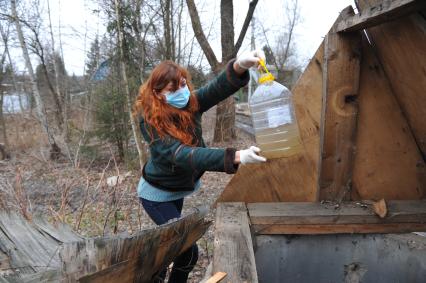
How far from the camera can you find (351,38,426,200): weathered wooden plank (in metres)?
2.71

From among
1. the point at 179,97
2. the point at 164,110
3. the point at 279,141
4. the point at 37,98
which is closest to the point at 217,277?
the point at 164,110

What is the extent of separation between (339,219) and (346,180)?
29 centimetres

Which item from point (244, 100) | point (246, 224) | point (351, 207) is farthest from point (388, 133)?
point (244, 100)

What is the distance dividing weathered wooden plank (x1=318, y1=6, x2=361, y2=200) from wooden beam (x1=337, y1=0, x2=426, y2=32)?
0.34ft

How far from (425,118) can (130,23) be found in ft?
24.6

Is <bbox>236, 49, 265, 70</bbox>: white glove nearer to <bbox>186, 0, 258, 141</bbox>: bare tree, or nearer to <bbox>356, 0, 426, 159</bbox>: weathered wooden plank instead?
<bbox>356, 0, 426, 159</bbox>: weathered wooden plank

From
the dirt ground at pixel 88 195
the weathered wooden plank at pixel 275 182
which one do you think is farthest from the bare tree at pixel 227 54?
the weathered wooden plank at pixel 275 182

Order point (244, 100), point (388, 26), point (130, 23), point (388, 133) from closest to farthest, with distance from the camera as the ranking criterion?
point (388, 26) < point (388, 133) < point (130, 23) < point (244, 100)

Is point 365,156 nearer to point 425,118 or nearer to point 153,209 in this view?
point 425,118

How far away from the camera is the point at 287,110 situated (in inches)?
113

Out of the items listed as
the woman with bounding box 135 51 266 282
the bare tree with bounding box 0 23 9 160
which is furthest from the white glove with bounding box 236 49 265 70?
the bare tree with bounding box 0 23 9 160

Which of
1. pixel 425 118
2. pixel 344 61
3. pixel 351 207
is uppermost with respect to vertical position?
pixel 344 61

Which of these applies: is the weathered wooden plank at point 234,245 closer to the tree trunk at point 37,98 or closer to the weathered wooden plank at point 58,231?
the weathered wooden plank at point 58,231

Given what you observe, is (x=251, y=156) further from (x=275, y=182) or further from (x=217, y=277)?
(x=275, y=182)
